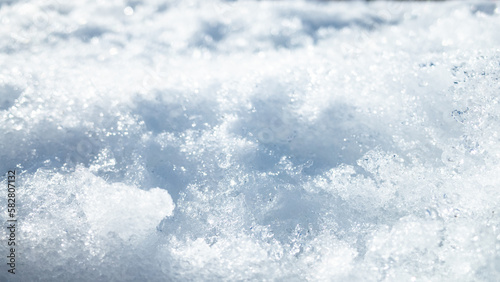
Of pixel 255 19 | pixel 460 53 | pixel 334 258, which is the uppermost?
pixel 255 19

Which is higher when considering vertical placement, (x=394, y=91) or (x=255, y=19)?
(x=255, y=19)

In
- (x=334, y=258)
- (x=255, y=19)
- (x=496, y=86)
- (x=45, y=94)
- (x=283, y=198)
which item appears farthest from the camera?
(x=255, y=19)

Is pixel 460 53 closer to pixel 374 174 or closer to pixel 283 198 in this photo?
pixel 374 174

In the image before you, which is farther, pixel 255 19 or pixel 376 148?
pixel 255 19

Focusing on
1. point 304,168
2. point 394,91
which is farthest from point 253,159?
point 394,91

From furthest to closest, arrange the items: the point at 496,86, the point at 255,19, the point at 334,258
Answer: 1. the point at 255,19
2. the point at 496,86
3. the point at 334,258

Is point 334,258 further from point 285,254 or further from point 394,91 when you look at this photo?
point 394,91
